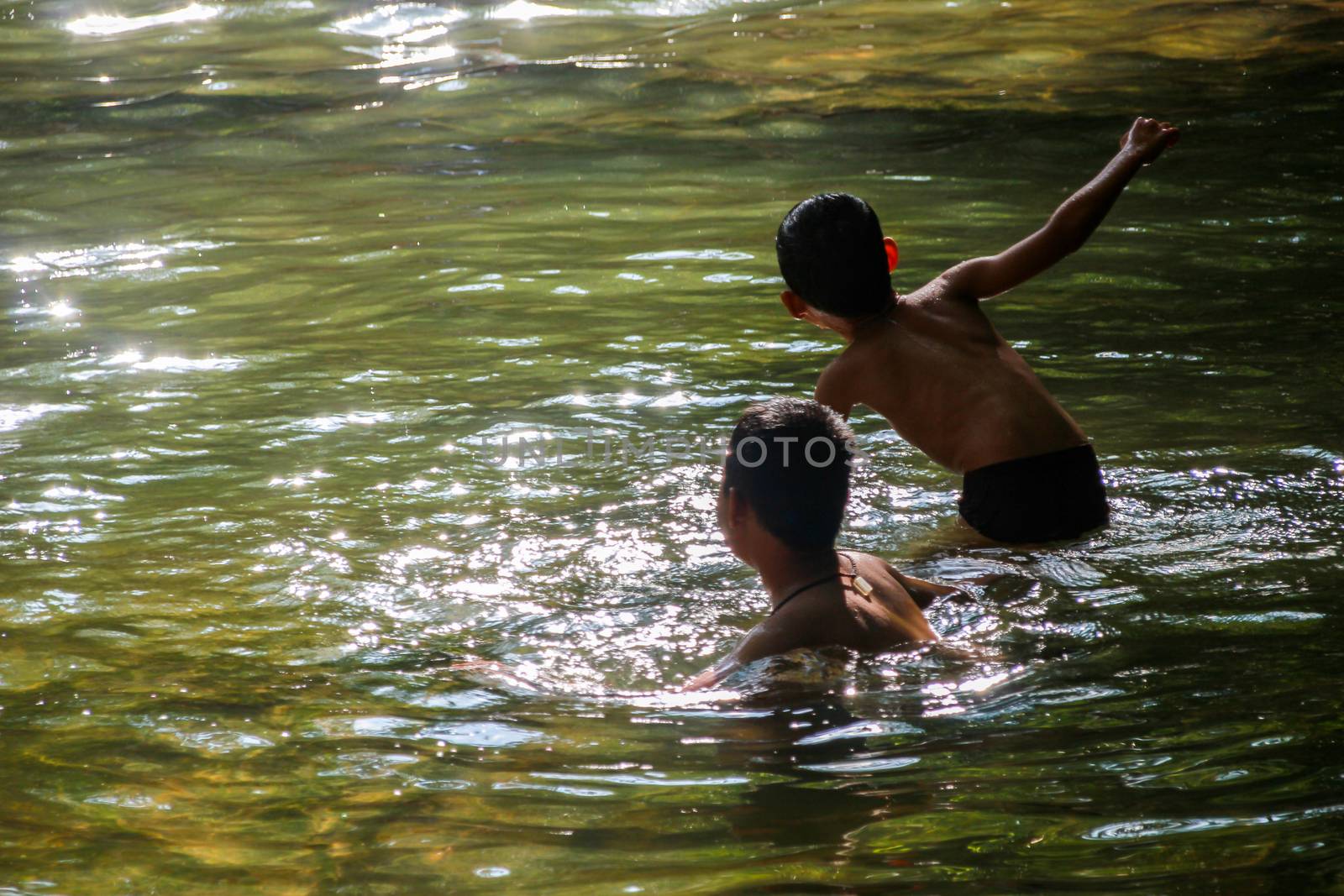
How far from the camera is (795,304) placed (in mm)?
5062

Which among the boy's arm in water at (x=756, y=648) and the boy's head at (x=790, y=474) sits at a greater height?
the boy's head at (x=790, y=474)

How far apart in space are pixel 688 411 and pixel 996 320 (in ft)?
6.44

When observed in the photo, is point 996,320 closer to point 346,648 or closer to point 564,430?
point 564,430

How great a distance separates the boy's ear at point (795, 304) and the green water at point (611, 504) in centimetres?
91

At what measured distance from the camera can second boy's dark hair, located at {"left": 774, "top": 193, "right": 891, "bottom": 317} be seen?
4898 millimetres

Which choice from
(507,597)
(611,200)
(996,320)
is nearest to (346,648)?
(507,597)

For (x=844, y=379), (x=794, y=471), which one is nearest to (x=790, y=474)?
(x=794, y=471)

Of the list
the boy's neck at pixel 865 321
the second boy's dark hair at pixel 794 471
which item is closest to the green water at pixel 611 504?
the second boy's dark hair at pixel 794 471

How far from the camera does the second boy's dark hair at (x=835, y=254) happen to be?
16.1 feet

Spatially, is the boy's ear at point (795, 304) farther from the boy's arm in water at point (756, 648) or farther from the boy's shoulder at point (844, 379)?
the boy's arm in water at point (756, 648)

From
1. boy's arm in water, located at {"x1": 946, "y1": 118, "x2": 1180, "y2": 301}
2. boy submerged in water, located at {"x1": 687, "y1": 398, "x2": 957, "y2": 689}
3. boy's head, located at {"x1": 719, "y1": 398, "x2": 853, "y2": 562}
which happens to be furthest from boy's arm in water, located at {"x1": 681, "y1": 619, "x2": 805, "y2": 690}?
boy's arm in water, located at {"x1": 946, "y1": 118, "x2": 1180, "y2": 301}

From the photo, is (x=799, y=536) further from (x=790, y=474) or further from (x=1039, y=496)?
(x=1039, y=496)

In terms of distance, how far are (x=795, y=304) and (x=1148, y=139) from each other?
4.30ft

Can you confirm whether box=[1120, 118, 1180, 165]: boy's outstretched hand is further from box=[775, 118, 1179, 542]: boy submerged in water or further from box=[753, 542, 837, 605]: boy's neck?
box=[753, 542, 837, 605]: boy's neck
